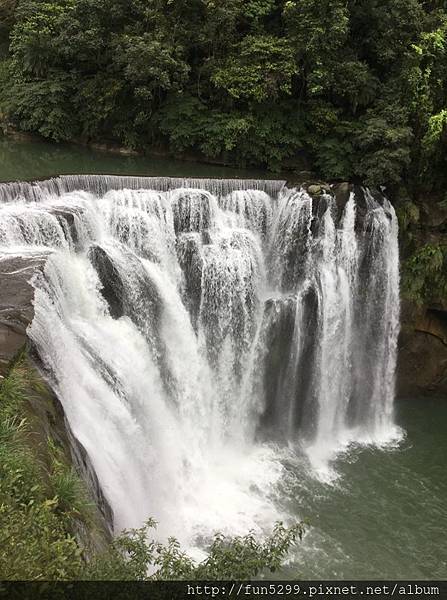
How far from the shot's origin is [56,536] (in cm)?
437

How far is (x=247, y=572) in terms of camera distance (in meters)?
4.25

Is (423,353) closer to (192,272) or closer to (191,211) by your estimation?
(192,272)

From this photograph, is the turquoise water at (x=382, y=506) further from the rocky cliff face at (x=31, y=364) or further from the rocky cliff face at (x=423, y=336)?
the rocky cliff face at (x=31, y=364)

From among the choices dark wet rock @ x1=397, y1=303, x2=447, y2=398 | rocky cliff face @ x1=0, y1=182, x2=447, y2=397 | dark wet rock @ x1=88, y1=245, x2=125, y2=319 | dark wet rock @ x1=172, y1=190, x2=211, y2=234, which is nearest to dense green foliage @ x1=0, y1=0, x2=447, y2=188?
rocky cliff face @ x1=0, y1=182, x2=447, y2=397

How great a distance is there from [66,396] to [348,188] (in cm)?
965

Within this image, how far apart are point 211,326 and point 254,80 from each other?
8740mm

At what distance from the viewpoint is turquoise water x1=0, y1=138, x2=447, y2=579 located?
1017cm

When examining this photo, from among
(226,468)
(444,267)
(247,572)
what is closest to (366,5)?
(444,267)

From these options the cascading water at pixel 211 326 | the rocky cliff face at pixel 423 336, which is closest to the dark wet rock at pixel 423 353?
the rocky cliff face at pixel 423 336

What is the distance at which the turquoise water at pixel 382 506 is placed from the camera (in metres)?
10.2

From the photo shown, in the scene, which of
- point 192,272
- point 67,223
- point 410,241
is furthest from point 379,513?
point 67,223

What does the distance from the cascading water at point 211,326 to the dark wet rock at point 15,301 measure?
0.85 ft

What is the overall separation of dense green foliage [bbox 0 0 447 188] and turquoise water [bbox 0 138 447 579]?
4.63 metres

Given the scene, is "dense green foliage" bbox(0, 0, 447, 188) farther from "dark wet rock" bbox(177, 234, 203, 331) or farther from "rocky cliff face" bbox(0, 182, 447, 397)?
→ "dark wet rock" bbox(177, 234, 203, 331)
